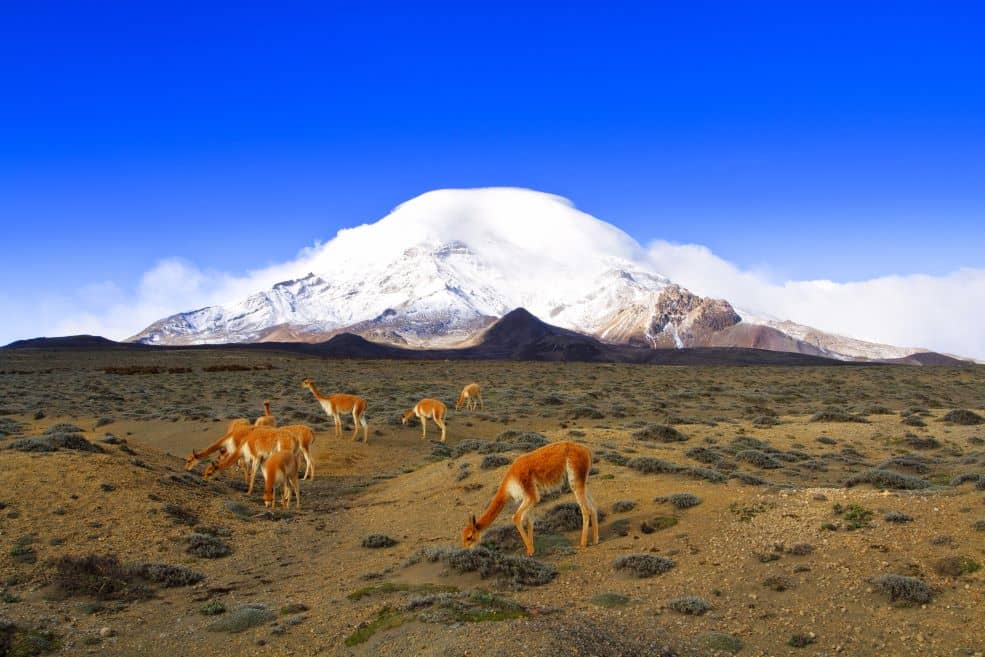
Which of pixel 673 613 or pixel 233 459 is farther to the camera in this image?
pixel 233 459

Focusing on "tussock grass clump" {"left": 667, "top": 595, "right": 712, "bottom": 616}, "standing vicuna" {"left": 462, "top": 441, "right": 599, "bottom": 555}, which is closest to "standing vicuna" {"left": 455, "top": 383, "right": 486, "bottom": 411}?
"standing vicuna" {"left": 462, "top": 441, "right": 599, "bottom": 555}

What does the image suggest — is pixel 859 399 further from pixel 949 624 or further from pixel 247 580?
pixel 247 580

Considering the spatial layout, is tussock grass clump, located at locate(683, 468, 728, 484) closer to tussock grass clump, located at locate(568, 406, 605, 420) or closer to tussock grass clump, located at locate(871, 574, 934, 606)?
tussock grass clump, located at locate(871, 574, 934, 606)

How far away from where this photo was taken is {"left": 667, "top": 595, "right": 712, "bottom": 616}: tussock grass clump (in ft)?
25.7

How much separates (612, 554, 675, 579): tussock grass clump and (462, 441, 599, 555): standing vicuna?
1148 millimetres

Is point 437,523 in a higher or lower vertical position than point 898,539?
Answer: lower

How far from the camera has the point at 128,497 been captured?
43.2 feet

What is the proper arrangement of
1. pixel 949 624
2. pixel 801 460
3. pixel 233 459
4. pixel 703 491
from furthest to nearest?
1. pixel 801 460
2. pixel 233 459
3. pixel 703 491
4. pixel 949 624

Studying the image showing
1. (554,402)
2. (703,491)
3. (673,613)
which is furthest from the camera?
(554,402)

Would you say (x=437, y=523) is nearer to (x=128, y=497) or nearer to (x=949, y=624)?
(x=128, y=497)

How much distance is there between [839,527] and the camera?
9797mm

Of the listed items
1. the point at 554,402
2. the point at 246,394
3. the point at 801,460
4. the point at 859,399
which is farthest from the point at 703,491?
the point at 246,394

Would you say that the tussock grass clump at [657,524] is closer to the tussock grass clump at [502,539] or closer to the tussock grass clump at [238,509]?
the tussock grass clump at [502,539]

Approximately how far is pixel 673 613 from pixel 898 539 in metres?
3.86
